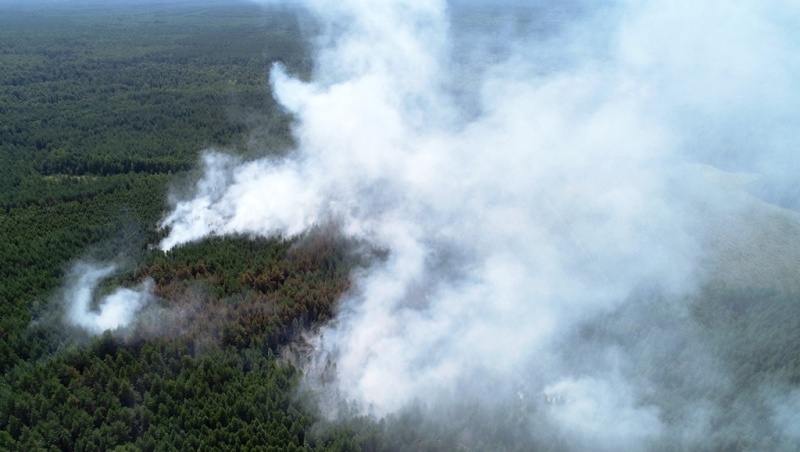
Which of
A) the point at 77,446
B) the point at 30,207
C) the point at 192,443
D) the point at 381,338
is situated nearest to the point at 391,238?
the point at 381,338

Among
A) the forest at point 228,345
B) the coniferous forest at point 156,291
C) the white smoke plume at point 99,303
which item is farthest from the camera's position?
the white smoke plume at point 99,303

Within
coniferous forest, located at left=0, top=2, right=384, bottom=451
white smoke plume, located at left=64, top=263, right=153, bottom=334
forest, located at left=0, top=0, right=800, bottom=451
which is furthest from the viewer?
white smoke plume, located at left=64, top=263, right=153, bottom=334

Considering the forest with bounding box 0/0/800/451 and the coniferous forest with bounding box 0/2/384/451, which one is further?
the coniferous forest with bounding box 0/2/384/451

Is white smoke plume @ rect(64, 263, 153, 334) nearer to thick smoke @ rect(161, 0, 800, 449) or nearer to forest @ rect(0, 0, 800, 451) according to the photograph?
forest @ rect(0, 0, 800, 451)

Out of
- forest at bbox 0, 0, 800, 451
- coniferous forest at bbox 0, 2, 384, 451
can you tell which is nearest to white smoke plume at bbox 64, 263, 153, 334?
forest at bbox 0, 0, 800, 451

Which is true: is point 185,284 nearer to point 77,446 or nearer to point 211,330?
point 211,330

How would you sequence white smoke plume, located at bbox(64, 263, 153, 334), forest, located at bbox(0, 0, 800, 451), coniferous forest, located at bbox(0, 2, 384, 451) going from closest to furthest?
forest, located at bbox(0, 0, 800, 451), coniferous forest, located at bbox(0, 2, 384, 451), white smoke plume, located at bbox(64, 263, 153, 334)

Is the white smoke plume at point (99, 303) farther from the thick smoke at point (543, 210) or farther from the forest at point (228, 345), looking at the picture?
the thick smoke at point (543, 210)

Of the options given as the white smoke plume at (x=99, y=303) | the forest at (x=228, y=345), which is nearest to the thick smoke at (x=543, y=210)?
the forest at (x=228, y=345)
